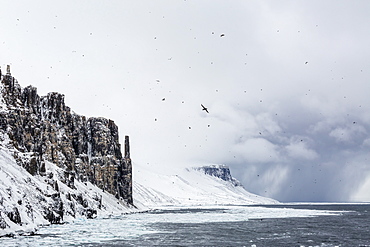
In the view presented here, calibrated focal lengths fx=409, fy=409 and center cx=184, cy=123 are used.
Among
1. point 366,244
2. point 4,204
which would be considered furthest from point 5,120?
point 366,244

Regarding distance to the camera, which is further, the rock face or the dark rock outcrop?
the rock face

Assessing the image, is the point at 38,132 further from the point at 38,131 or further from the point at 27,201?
the point at 27,201

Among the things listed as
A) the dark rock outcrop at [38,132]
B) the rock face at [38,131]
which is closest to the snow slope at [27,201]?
the dark rock outcrop at [38,132]

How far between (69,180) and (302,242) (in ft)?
311

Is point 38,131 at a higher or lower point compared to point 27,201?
higher

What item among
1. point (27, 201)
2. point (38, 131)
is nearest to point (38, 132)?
point (38, 131)

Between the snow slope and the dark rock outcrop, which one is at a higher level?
the dark rock outcrop

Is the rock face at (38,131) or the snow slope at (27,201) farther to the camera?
the rock face at (38,131)

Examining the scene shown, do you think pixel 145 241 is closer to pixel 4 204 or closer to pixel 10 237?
pixel 10 237

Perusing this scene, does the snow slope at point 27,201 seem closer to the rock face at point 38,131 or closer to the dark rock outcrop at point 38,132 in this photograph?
the dark rock outcrop at point 38,132

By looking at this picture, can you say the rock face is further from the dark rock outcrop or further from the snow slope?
the snow slope

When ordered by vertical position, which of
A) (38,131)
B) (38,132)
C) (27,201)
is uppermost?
(38,131)

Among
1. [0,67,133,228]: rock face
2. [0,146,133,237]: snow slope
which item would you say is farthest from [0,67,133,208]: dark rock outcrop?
[0,146,133,237]: snow slope

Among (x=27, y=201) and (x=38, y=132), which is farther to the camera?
(x=38, y=132)
